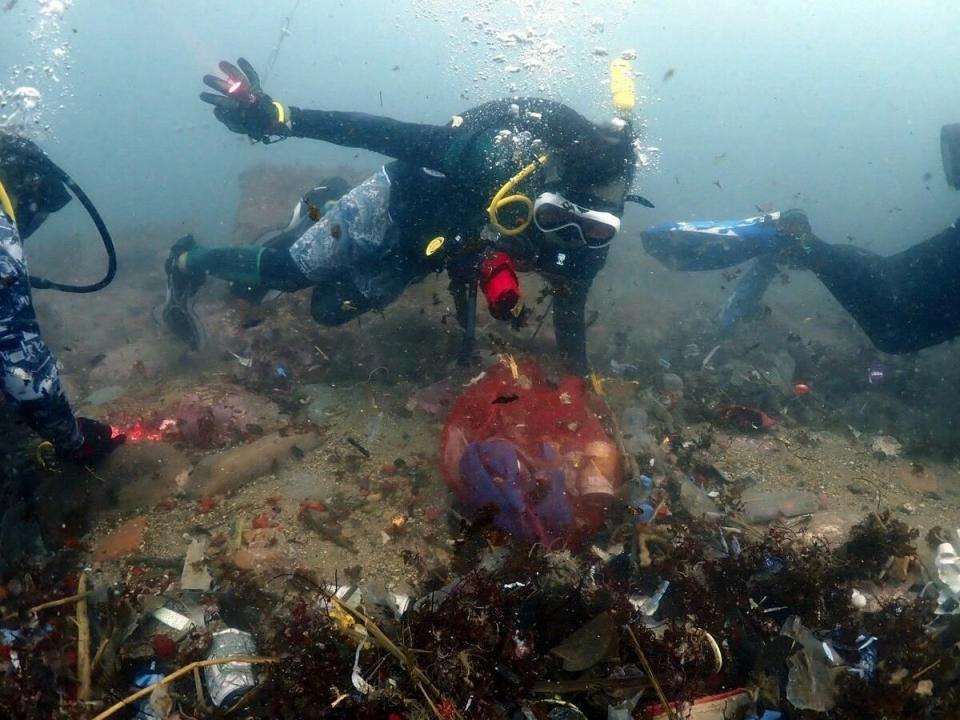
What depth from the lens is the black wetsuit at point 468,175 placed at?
4824mm

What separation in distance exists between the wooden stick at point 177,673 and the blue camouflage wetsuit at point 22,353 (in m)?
2.15

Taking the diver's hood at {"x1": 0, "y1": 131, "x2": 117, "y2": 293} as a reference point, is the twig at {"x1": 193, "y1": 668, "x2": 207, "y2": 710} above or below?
below

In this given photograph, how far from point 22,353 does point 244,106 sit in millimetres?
3346

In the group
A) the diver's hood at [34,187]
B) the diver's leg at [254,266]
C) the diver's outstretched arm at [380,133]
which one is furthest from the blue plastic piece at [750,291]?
the diver's hood at [34,187]

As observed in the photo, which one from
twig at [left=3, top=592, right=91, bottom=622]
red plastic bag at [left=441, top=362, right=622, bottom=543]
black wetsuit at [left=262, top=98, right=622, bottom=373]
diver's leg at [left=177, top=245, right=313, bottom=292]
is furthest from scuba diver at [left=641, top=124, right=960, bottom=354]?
twig at [left=3, top=592, right=91, bottom=622]

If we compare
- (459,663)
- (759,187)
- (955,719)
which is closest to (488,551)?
(459,663)

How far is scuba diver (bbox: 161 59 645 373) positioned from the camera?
15.3ft

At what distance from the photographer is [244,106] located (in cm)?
539

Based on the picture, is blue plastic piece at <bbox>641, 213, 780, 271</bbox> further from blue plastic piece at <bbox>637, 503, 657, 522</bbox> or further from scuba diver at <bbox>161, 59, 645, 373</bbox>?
blue plastic piece at <bbox>637, 503, 657, 522</bbox>

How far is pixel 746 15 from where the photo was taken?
16700cm

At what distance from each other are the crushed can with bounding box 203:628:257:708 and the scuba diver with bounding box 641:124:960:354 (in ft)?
26.7

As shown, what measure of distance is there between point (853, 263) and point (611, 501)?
20.8 ft

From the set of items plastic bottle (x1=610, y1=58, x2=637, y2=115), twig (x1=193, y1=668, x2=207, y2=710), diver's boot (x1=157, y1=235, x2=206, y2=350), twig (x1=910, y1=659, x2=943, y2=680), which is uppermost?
plastic bottle (x1=610, y1=58, x2=637, y2=115)

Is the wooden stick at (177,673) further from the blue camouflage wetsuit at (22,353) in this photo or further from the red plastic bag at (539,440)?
the blue camouflage wetsuit at (22,353)
